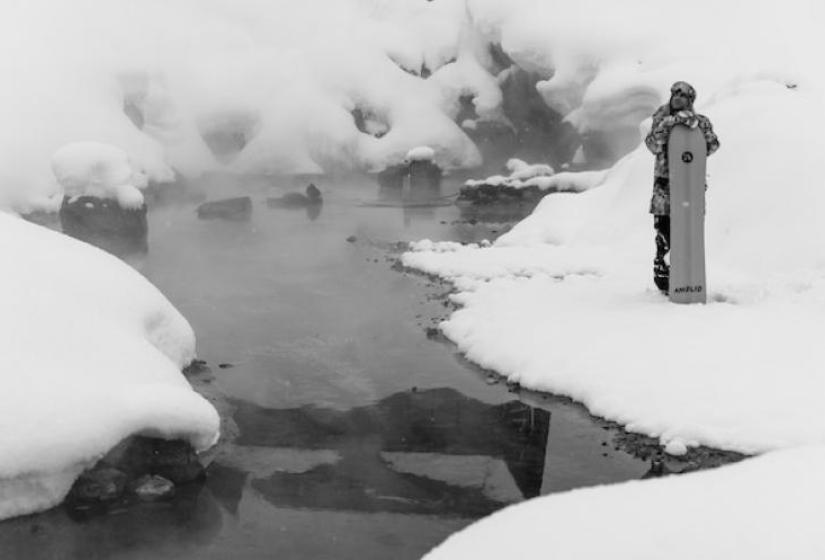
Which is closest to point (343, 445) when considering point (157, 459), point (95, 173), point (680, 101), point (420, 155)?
point (157, 459)

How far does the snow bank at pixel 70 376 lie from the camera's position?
5.22m

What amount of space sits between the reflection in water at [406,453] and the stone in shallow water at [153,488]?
350 mm

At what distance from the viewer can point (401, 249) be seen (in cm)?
1541

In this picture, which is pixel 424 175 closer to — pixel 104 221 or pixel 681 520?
pixel 104 221

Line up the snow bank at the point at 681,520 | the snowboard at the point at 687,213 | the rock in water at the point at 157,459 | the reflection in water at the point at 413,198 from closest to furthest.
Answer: the snow bank at the point at 681,520 < the rock in water at the point at 157,459 < the snowboard at the point at 687,213 < the reflection in water at the point at 413,198

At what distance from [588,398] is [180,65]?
30164mm

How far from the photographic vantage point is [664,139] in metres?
8.66

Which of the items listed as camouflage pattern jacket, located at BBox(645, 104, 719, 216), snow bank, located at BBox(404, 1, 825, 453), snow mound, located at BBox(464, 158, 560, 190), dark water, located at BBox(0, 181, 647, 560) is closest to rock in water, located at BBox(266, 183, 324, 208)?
snow mound, located at BBox(464, 158, 560, 190)

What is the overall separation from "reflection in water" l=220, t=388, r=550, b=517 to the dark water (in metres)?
0.02

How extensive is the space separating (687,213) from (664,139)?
2.61 feet

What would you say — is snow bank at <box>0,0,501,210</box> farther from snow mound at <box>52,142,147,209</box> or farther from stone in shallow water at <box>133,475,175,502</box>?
stone in shallow water at <box>133,475,175,502</box>

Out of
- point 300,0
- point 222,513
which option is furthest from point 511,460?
point 300,0

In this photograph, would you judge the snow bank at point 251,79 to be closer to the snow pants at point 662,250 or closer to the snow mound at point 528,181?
the snow mound at point 528,181

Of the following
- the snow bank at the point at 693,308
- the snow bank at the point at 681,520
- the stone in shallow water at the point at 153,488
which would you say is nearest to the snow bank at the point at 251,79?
the snow bank at the point at 693,308
